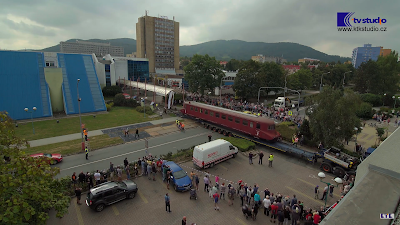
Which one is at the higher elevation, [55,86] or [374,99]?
[55,86]

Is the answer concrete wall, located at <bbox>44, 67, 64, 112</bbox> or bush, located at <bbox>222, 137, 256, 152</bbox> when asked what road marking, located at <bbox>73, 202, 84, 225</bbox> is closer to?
bush, located at <bbox>222, 137, 256, 152</bbox>

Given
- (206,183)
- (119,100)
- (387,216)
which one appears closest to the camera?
(387,216)

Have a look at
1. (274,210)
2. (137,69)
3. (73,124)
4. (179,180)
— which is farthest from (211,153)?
(137,69)

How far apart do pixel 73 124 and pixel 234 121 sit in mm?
23678

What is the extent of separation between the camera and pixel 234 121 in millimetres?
27234

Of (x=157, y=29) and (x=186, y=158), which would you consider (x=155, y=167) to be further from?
(x=157, y=29)

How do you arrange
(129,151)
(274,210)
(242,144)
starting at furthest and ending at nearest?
(242,144)
(129,151)
(274,210)

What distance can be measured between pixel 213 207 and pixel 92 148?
16.0 m

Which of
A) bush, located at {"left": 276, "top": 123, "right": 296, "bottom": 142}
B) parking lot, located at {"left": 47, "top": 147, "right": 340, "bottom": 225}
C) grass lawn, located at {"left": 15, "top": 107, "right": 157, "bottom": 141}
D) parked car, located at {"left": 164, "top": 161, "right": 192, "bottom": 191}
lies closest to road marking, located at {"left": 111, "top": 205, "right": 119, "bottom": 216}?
parking lot, located at {"left": 47, "top": 147, "right": 340, "bottom": 225}

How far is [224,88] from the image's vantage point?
69062mm

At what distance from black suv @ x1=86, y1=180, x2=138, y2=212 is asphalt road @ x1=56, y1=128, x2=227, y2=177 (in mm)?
5758

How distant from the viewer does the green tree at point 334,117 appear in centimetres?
2092

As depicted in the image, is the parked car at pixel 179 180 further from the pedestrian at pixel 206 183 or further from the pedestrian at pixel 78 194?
the pedestrian at pixel 78 194

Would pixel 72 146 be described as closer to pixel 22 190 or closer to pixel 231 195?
pixel 22 190
